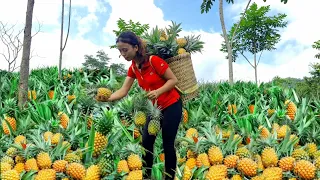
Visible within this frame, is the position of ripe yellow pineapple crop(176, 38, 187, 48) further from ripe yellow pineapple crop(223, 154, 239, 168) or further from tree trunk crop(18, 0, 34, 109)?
tree trunk crop(18, 0, 34, 109)

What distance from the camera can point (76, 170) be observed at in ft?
15.0

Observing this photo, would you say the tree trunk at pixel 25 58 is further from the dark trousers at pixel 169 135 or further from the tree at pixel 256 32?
the tree at pixel 256 32

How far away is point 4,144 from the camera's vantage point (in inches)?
214

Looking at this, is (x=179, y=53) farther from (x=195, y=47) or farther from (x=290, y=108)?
(x=290, y=108)

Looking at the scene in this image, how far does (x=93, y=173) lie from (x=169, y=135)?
1001mm

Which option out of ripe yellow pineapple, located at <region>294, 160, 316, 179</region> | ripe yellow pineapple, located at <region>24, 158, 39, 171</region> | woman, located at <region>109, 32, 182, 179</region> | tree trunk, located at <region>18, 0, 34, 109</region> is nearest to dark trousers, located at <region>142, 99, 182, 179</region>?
woman, located at <region>109, 32, 182, 179</region>

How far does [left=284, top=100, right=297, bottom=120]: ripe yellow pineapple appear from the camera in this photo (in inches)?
293

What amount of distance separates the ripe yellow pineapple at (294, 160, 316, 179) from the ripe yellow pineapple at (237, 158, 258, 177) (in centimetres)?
56

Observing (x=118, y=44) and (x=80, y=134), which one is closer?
(x=118, y=44)

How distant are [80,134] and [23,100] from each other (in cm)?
205

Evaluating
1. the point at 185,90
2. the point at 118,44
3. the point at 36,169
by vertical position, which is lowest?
the point at 36,169

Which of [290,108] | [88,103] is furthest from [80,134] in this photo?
[290,108]

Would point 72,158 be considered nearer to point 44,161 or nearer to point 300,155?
point 44,161

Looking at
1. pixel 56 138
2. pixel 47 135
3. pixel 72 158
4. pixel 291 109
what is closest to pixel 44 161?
pixel 72 158
